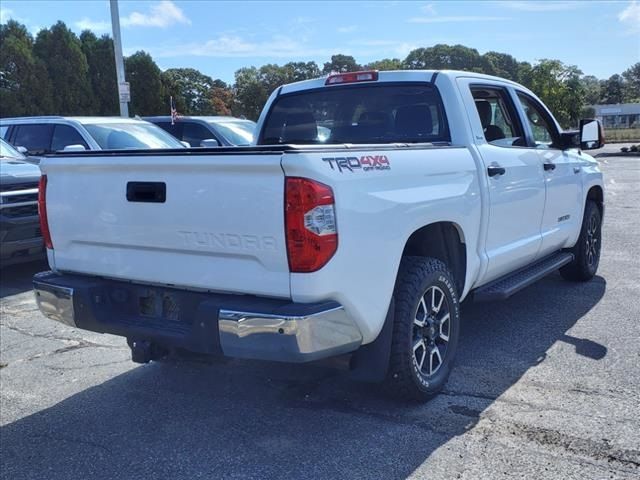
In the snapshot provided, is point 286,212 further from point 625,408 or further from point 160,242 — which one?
point 625,408

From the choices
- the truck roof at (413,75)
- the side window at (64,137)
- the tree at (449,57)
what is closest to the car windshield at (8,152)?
the side window at (64,137)

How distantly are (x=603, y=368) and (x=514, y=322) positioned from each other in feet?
3.80

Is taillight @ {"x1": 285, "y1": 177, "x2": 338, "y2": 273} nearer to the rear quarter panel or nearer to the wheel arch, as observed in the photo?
the rear quarter panel

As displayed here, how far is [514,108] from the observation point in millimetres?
5461

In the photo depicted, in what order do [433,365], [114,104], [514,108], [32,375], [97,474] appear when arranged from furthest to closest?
[114,104] → [514,108] → [32,375] → [433,365] → [97,474]

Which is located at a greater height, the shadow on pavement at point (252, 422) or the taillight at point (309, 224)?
the taillight at point (309, 224)

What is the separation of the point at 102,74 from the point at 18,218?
34480 mm

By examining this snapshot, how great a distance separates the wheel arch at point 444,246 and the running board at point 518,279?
346mm

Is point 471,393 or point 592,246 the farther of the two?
point 592,246

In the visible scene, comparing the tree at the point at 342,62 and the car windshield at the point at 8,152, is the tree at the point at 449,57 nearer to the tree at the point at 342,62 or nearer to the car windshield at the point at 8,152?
the tree at the point at 342,62

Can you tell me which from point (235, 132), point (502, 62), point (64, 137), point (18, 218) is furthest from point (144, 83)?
point (502, 62)

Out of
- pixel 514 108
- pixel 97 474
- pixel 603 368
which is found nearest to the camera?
pixel 97 474

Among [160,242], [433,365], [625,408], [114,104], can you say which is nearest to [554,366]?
[625,408]

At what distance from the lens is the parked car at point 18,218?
281 inches
